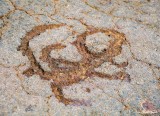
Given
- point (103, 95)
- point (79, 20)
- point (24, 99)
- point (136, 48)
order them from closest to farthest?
point (24, 99), point (103, 95), point (136, 48), point (79, 20)

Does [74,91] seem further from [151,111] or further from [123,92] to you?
[151,111]

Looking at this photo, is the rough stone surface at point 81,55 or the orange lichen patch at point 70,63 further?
the orange lichen patch at point 70,63

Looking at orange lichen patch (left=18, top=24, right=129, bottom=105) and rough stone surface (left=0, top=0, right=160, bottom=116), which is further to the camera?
orange lichen patch (left=18, top=24, right=129, bottom=105)

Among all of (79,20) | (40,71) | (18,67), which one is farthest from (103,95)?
(79,20)
